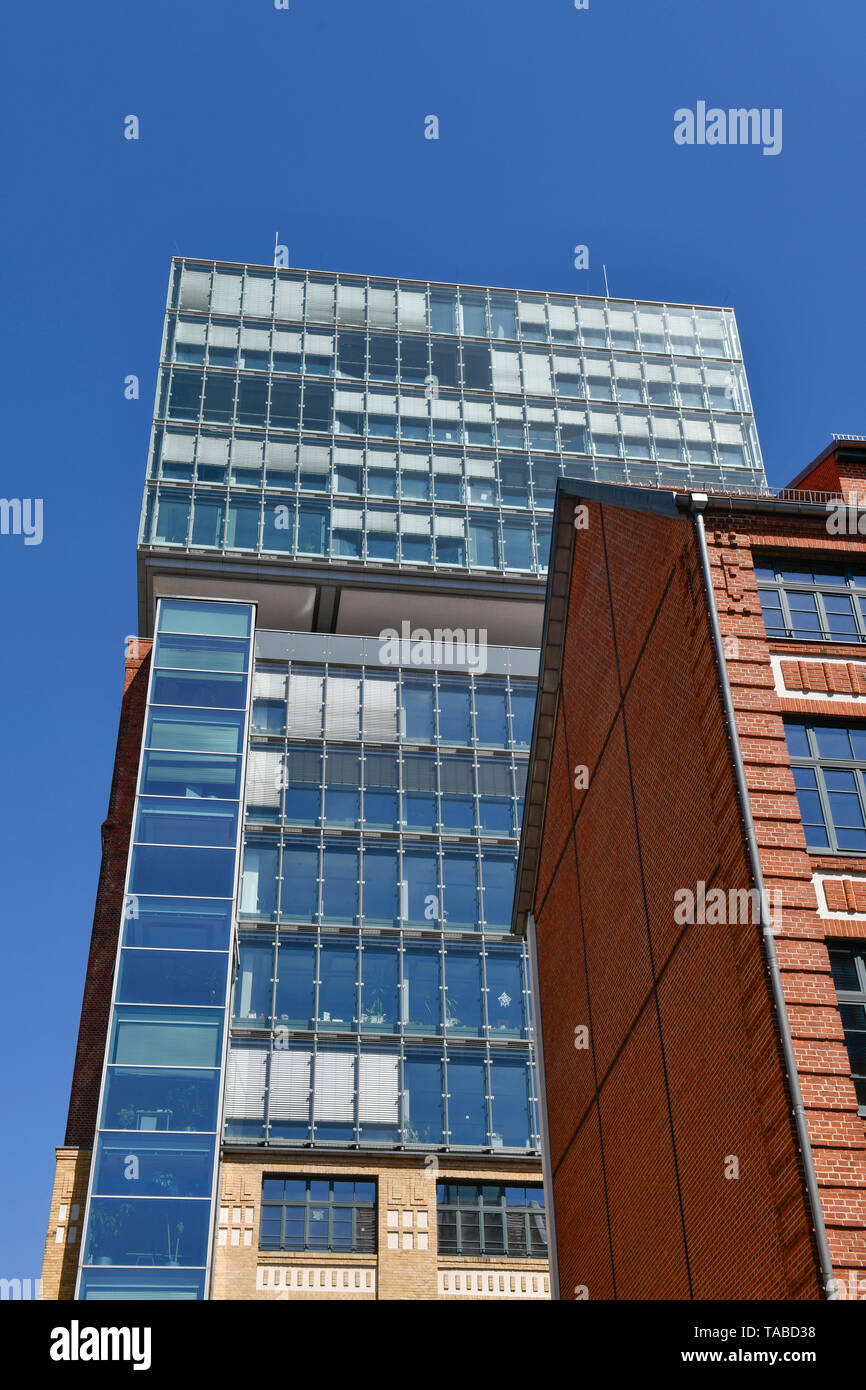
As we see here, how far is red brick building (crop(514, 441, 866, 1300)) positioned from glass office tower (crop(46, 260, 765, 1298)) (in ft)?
41.2

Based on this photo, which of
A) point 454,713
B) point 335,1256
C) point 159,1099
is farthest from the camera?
point 454,713

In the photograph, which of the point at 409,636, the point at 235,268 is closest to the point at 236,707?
the point at 409,636

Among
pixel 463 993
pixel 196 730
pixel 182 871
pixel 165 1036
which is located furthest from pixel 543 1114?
pixel 196 730

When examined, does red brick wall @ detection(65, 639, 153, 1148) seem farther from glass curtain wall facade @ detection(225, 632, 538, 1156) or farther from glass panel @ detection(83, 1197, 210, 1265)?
glass curtain wall facade @ detection(225, 632, 538, 1156)

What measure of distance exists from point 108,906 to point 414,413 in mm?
26880

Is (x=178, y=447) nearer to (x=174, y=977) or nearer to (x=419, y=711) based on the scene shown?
(x=419, y=711)

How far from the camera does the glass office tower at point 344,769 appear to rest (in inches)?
1647

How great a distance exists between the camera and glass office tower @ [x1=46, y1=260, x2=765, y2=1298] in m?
41.8

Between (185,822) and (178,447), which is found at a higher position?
(178,447)

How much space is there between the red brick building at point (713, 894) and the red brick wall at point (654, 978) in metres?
0.05

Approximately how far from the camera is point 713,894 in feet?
65.0

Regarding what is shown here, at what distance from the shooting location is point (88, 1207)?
39.6 meters

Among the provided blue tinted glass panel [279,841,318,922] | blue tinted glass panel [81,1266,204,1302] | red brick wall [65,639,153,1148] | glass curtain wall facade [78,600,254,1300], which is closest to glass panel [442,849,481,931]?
blue tinted glass panel [279,841,318,922]

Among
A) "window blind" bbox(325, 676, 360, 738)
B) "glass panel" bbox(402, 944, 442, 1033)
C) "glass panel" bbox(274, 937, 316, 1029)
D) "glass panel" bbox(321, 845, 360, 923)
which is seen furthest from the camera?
"window blind" bbox(325, 676, 360, 738)
